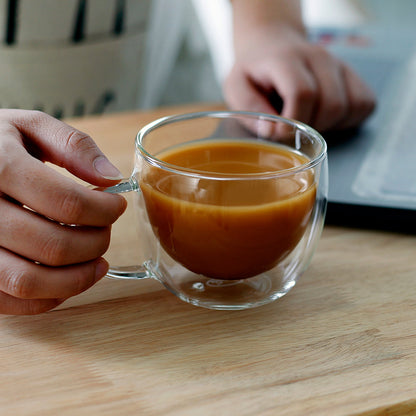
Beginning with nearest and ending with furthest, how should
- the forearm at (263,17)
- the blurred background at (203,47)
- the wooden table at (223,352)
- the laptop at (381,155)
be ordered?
the wooden table at (223,352)
the laptop at (381,155)
the forearm at (263,17)
the blurred background at (203,47)

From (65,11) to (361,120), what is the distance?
553 millimetres

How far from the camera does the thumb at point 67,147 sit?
46 cm

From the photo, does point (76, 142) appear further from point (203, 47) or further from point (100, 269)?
point (203, 47)

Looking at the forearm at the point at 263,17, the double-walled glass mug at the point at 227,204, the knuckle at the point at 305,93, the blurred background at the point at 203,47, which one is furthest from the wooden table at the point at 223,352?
the blurred background at the point at 203,47

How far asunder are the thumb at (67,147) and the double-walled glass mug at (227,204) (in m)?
0.02

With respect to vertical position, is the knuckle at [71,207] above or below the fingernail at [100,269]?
above

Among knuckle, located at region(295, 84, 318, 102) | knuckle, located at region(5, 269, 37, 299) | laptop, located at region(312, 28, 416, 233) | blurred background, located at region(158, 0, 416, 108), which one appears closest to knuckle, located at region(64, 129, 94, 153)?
knuckle, located at region(5, 269, 37, 299)

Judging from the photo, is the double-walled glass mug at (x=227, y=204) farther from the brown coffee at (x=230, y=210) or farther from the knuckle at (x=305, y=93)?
the knuckle at (x=305, y=93)

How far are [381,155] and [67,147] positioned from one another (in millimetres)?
462

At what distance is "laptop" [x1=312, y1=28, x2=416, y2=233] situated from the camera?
64 centimetres

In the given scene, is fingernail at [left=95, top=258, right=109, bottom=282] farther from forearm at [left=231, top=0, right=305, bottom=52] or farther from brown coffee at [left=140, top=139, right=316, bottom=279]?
forearm at [left=231, top=0, right=305, bottom=52]

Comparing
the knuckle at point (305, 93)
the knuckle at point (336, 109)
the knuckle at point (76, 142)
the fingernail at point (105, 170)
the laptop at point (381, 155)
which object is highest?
the knuckle at point (76, 142)

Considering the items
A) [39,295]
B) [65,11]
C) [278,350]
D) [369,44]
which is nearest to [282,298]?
[278,350]

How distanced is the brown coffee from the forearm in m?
0.51
